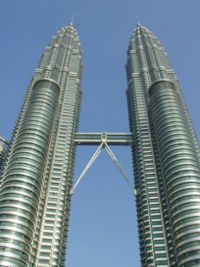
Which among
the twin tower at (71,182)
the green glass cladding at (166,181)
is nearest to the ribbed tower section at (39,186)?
the twin tower at (71,182)

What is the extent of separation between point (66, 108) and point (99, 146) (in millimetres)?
23736

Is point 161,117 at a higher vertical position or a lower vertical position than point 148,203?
higher

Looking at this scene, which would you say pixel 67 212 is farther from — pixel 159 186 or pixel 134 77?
pixel 134 77

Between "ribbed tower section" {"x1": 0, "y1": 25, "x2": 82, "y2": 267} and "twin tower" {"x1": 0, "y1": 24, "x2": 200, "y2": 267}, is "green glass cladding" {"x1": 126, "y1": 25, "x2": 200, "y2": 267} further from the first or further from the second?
"ribbed tower section" {"x1": 0, "y1": 25, "x2": 82, "y2": 267}

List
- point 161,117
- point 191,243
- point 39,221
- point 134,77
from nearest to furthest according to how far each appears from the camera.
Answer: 1. point 191,243
2. point 39,221
3. point 161,117
4. point 134,77

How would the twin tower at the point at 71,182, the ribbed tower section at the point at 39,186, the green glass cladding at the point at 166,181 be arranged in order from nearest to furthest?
the ribbed tower section at the point at 39,186 → the twin tower at the point at 71,182 → the green glass cladding at the point at 166,181

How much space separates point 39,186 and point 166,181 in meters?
43.0

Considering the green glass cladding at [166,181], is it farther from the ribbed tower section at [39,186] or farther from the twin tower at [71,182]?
the ribbed tower section at [39,186]

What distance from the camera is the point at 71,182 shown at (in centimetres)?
14950

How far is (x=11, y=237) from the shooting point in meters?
108

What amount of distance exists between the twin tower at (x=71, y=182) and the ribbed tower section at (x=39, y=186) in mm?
279

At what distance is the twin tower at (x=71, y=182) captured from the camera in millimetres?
111125

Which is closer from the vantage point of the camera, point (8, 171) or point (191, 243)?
point (191, 243)

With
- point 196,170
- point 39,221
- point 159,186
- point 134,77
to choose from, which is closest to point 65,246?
point 39,221
